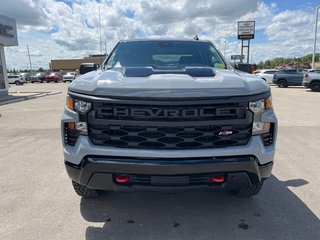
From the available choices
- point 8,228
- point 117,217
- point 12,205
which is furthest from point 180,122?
point 12,205

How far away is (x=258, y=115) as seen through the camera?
2.68 meters


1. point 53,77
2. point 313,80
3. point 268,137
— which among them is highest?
point 268,137

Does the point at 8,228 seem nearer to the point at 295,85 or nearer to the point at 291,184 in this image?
the point at 291,184

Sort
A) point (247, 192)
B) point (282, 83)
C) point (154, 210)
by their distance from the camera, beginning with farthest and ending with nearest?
point (282, 83)
point (247, 192)
point (154, 210)

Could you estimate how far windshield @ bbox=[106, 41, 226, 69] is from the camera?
13.3 ft

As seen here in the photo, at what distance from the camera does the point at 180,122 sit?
2.55m

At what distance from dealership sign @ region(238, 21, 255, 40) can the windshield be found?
4314 cm

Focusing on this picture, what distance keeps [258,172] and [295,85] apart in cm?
2487

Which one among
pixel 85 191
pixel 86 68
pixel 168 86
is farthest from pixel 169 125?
pixel 86 68

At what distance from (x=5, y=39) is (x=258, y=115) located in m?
21.3

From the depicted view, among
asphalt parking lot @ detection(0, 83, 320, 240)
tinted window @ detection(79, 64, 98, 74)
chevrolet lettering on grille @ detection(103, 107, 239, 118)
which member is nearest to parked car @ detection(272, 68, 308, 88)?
asphalt parking lot @ detection(0, 83, 320, 240)

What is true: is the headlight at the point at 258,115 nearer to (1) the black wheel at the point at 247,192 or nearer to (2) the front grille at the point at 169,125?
(2) the front grille at the point at 169,125

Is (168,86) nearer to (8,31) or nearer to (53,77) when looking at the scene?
(8,31)

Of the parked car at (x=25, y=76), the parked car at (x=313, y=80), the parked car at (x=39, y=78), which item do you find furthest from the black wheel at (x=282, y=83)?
the parked car at (x=39, y=78)
